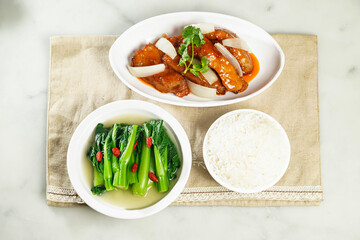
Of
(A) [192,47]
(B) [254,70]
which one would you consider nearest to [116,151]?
(A) [192,47]

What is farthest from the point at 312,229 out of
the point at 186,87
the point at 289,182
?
the point at 186,87

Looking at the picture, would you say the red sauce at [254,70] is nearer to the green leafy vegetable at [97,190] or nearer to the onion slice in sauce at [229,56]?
the onion slice in sauce at [229,56]

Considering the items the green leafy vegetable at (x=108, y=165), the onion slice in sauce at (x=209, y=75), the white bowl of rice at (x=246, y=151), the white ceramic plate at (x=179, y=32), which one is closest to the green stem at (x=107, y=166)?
the green leafy vegetable at (x=108, y=165)

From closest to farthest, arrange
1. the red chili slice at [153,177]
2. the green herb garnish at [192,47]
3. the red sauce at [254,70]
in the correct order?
the green herb garnish at [192,47] → the red chili slice at [153,177] → the red sauce at [254,70]

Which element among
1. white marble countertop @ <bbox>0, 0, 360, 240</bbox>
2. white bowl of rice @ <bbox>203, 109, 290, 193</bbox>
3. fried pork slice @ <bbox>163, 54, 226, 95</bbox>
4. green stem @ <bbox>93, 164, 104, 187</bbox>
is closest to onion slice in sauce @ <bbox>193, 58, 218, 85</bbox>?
fried pork slice @ <bbox>163, 54, 226, 95</bbox>

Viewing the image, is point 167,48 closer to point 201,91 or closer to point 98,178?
point 201,91

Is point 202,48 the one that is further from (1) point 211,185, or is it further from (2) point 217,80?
(1) point 211,185

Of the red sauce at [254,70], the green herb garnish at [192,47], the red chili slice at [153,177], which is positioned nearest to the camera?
the green herb garnish at [192,47]
